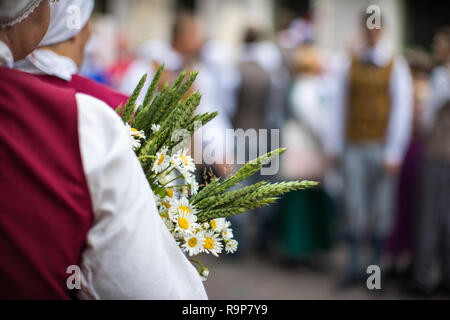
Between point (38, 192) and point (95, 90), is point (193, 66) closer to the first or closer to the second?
point (95, 90)

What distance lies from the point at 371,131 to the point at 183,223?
11.9 feet

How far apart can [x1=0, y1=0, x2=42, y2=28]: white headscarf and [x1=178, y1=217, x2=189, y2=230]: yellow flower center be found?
0.51 m

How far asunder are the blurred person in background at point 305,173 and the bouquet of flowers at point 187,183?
3.89m

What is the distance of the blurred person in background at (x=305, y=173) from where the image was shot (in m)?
5.25

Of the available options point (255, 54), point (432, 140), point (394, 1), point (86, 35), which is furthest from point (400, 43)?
point (86, 35)

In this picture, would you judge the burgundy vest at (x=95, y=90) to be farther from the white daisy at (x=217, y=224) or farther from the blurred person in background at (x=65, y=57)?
the white daisy at (x=217, y=224)

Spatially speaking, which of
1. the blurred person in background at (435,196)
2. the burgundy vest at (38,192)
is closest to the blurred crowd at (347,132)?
the blurred person in background at (435,196)

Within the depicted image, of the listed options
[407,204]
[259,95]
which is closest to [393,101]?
[407,204]

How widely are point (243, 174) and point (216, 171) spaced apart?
3681mm

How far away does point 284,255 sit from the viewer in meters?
5.64

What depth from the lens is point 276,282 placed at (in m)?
4.91

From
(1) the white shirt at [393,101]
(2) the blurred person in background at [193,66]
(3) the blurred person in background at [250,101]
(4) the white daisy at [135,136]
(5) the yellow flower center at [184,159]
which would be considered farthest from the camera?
(3) the blurred person in background at [250,101]
